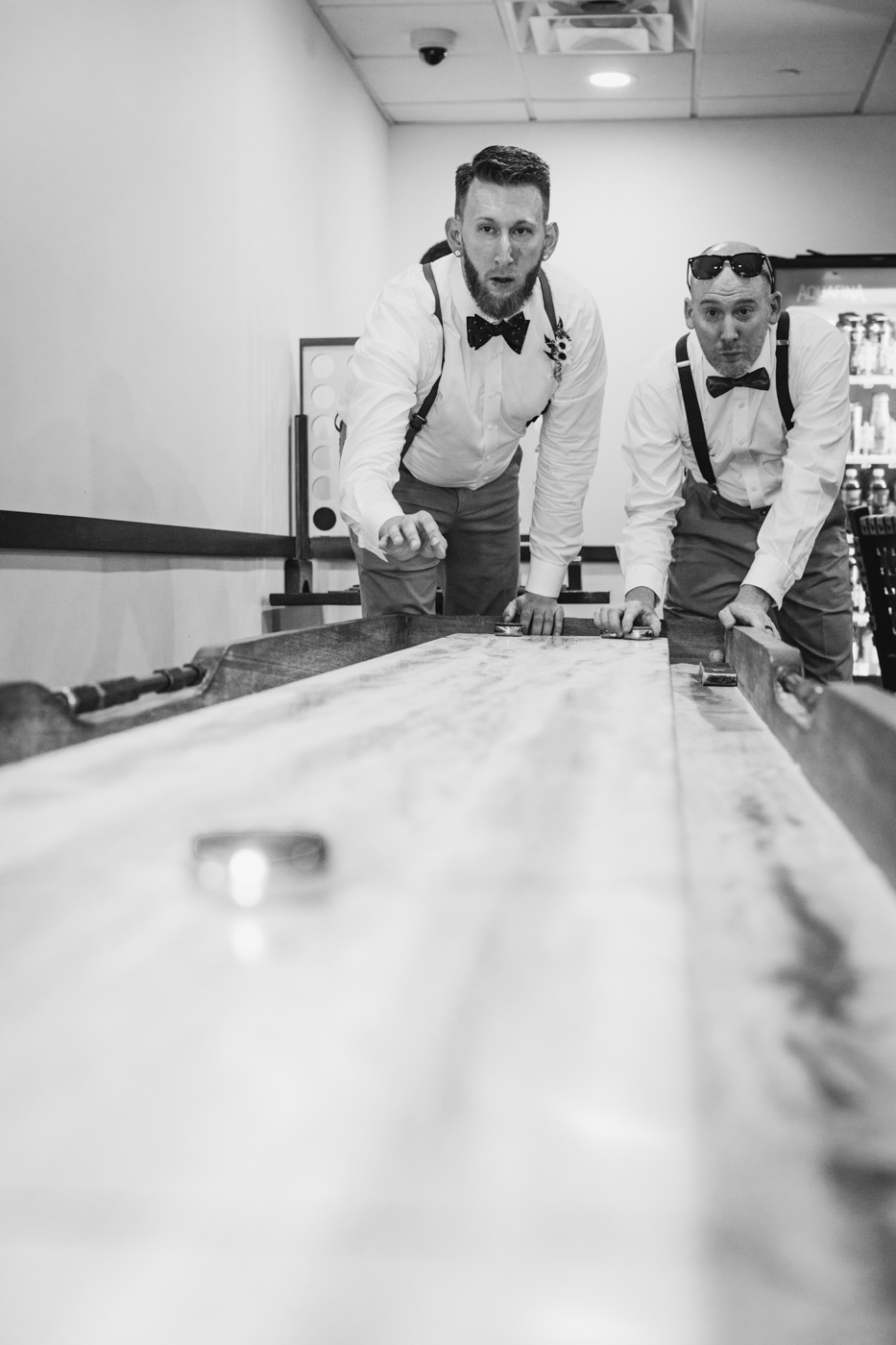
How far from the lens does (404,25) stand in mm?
4719

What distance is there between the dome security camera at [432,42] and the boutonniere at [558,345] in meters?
2.64

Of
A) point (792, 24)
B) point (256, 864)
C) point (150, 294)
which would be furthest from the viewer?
point (792, 24)

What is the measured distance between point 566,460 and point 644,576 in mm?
363

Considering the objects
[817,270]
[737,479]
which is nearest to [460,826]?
[737,479]

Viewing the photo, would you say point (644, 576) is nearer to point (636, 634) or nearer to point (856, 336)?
point (636, 634)

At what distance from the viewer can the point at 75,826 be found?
724 mm

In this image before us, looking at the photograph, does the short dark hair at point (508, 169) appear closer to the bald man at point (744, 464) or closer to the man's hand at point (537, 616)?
the bald man at point (744, 464)

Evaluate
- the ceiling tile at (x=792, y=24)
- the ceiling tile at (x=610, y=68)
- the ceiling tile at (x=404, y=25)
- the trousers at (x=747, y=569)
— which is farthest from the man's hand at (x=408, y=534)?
the ceiling tile at (x=610, y=68)

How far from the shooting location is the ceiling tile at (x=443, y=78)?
5098 millimetres

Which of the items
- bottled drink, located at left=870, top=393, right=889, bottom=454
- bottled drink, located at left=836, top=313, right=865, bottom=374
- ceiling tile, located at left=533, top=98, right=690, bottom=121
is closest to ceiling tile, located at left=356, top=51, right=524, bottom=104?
ceiling tile, located at left=533, top=98, right=690, bottom=121

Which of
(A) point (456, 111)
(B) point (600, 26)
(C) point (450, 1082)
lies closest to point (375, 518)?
(C) point (450, 1082)

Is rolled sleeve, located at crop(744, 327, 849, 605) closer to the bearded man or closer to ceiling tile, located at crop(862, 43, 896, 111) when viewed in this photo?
the bearded man

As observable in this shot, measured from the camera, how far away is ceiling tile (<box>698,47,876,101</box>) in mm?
5027

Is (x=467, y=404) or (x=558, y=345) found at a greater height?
(x=558, y=345)
